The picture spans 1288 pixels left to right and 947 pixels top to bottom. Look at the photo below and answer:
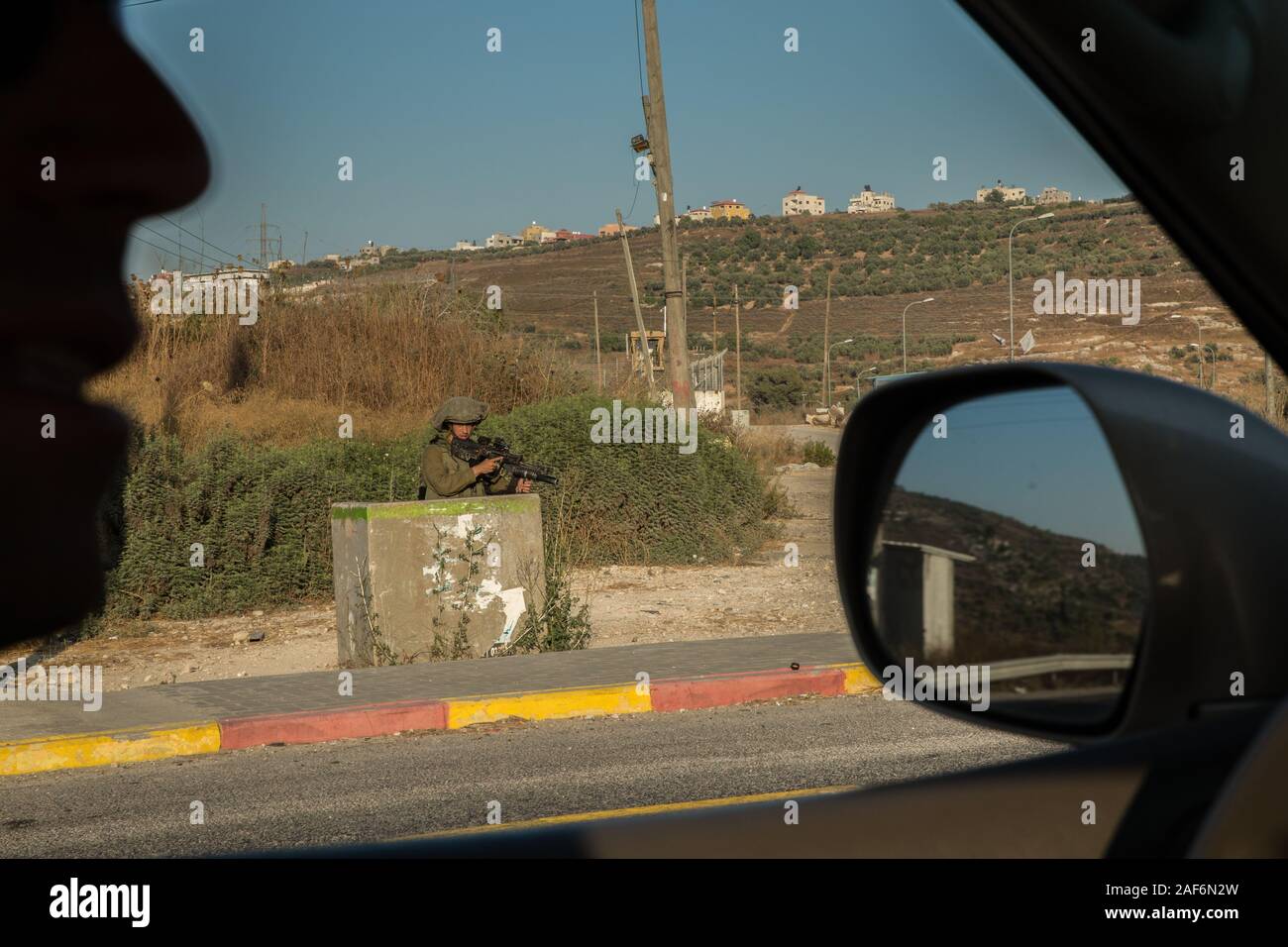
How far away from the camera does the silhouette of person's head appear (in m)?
0.61

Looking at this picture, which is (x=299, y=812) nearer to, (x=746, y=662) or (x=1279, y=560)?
(x=746, y=662)

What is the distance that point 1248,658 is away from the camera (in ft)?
3.57

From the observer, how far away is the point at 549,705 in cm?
798

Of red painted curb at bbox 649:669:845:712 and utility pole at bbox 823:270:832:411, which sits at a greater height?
utility pole at bbox 823:270:832:411

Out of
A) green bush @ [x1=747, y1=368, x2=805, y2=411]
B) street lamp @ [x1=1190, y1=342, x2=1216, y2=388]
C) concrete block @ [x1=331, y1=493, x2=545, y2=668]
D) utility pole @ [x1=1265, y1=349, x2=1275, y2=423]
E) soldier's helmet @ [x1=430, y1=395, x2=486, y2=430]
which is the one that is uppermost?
green bush @ [x1=747, y1=368, x2=805, y2=411]

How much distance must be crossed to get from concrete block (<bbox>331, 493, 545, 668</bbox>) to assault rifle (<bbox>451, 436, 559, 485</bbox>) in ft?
2.39

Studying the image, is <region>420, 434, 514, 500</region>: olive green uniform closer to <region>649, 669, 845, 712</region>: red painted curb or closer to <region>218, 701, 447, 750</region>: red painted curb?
<region>218, 701, 447, 750</region>: red painted curb

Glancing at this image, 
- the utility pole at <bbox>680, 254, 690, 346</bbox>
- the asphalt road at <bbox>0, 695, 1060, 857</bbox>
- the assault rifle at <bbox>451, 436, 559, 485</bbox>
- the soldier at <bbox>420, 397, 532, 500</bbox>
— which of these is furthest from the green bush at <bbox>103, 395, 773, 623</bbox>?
the asphalt road at <bbox>0, 695, 1060, 857</bbox>

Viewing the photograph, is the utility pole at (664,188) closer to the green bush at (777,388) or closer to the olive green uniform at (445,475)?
the olive green uniform at (445,475)

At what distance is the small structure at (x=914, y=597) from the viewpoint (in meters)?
1.27

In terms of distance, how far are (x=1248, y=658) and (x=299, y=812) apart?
16.2 ft

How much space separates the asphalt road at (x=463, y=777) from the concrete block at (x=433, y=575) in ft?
6.16

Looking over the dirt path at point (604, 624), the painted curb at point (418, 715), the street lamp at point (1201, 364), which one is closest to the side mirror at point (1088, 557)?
the street lamp at point (1201, 364)

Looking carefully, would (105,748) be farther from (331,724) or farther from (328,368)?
(328,368)
